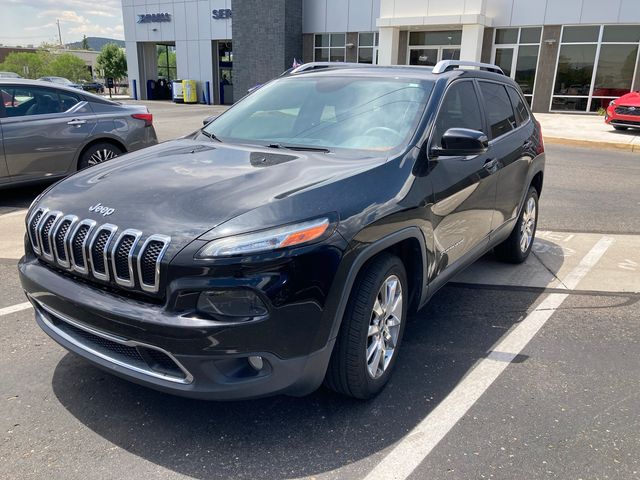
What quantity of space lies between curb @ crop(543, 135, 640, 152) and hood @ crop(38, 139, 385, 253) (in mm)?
13862

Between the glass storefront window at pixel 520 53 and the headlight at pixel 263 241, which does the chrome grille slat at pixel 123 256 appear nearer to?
the headlight at pixel 263 241

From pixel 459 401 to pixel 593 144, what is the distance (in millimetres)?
14178

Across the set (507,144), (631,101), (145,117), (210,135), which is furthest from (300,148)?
(631,101)

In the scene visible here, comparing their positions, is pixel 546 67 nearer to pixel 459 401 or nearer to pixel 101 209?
pixel 459 401

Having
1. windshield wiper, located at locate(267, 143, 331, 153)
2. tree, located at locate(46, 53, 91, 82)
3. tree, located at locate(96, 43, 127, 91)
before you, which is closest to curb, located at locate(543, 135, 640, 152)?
windshield wiper, located at locate(267, 143, 331, 153)

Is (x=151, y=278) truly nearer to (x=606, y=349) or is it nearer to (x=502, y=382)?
(x=502, y=382)

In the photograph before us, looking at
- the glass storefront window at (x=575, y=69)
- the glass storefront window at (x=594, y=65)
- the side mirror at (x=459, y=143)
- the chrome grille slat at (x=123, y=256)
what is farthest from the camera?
the glass storefront window at (x=575, y=69)

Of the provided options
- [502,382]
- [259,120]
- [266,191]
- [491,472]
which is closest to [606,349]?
[502,382]

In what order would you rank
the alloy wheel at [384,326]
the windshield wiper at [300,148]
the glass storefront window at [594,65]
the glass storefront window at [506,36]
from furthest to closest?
the glass storefront window at [506,36]
the glass storefront window at [594,65]
the windshield wiper at [300,148]
the alloy wheel at [384,326]

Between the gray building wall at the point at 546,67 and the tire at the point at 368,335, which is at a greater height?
the gray building wall at the point at 546,67

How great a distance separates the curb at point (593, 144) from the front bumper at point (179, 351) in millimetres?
14639

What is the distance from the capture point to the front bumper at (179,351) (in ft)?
7.79

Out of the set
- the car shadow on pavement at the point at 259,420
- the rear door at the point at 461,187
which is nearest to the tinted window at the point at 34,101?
the car shadow on pavement at the point at 259,420

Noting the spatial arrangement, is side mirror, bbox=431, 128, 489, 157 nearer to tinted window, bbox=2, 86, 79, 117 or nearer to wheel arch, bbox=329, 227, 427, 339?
wheel arch, bbox=329, 227, 427, 339
